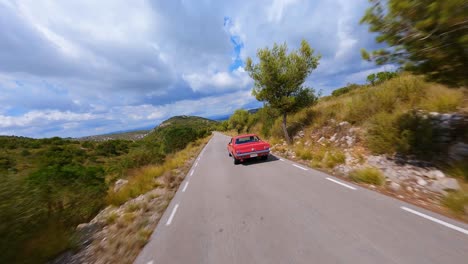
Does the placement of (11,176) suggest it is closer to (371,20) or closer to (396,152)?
(371,20)

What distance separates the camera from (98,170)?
8.49m

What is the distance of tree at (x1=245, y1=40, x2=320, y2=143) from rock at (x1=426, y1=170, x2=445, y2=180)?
8553 mm

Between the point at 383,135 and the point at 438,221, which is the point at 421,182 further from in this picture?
the point at 383,135

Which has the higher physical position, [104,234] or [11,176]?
[11,176]

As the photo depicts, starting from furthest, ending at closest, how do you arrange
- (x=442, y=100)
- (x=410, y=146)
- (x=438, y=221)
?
(x=442, y=100)
(x=410, y=146)
(x=438, y=221)

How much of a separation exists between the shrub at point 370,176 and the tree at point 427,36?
265 centimetres

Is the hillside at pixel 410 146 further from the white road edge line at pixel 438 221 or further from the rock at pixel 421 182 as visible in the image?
the white road edge line at pixel 438 221

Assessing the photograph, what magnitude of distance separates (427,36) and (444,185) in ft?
10.2

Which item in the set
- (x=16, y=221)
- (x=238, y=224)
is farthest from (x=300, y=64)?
(x=16, y=221)

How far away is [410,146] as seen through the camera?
5535 millimetres

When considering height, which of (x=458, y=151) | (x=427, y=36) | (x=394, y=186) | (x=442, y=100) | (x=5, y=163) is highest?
(x=427, y=36)

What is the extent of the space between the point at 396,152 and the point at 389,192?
90.4 inches

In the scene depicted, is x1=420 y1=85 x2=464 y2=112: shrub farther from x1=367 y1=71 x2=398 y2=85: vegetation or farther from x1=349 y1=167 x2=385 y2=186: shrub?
x1=367 y1=71 x2=398 y2=85: vegetation

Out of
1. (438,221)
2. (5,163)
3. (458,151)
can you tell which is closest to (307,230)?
(438,221)
